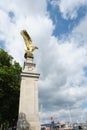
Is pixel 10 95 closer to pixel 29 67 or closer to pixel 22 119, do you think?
pixel 29 67

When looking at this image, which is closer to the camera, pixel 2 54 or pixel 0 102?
pixel 0 102

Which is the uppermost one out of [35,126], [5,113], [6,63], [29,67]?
[6,63]

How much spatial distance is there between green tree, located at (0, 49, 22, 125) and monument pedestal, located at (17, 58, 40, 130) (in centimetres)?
458

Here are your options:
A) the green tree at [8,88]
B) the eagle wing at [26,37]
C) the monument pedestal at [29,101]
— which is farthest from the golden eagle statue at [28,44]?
the green tree at [8,88]

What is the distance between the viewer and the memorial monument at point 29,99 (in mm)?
20156

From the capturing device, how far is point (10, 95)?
27875mm

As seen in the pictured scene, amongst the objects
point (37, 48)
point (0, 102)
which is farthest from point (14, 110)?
point (37, 48)

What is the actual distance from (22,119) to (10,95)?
8483 millimetres

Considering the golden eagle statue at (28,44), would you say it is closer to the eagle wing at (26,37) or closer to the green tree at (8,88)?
the eagle wing at (26,37)

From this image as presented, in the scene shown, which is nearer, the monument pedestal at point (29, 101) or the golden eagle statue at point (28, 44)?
the monument pedestal at point (29, 101)

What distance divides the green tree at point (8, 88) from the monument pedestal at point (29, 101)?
4.58 meters

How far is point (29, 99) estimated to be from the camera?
2155 cm

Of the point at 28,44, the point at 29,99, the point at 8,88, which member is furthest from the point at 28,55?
the point at 29,99

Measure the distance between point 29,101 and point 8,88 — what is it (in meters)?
6.84
